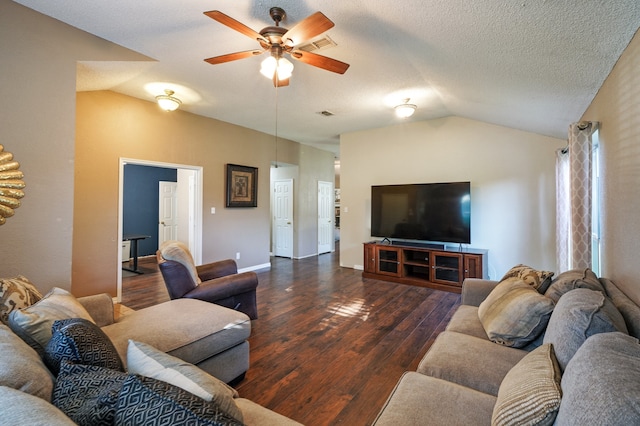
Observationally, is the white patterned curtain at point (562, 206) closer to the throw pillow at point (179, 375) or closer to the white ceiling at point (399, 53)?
the white ceiling at point (399, 53)

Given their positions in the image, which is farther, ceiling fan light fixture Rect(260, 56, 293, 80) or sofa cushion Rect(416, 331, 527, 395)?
ceiling fan light fixture Rect(260, 56, 293, 80)

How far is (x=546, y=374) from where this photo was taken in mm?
1078

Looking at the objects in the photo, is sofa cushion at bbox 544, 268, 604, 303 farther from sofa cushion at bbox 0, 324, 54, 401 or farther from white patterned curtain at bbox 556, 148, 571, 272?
sofa cushion at bbox 0, 324, 54, 401

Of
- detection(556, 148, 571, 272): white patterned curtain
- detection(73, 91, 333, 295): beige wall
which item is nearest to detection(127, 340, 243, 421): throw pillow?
detection(73, 91, 333, 295): beige wall

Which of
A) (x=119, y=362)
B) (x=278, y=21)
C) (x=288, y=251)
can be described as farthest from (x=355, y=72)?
(x=288, y=251)

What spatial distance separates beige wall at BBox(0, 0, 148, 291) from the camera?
226cm

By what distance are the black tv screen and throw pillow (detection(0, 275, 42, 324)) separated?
15.1ft

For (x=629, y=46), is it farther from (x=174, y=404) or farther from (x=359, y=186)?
(x=359, y=186)

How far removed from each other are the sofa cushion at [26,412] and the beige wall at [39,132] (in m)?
2.22

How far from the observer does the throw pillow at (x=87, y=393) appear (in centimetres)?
80

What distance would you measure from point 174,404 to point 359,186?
543 cm

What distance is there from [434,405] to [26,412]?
4.33 ft

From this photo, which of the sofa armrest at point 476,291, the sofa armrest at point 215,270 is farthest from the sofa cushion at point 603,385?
the sofa armrest at point 215,270

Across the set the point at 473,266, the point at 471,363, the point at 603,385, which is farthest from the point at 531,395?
the point at 473,266
